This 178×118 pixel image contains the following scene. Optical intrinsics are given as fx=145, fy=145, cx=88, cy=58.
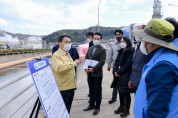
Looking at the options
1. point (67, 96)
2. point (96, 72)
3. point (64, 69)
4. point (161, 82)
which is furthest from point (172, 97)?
point (96, 72)

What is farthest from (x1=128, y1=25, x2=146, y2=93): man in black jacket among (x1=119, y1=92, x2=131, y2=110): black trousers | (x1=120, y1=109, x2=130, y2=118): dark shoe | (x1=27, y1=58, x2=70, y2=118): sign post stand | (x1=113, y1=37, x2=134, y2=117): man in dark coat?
(x1=27, y1=58, x2=70, y2=118): sign post stand

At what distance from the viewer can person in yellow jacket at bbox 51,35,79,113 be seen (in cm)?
Answer: 233

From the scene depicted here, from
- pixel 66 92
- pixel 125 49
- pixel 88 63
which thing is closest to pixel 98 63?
pixel 88 63

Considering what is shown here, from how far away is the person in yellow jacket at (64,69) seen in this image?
233 centimetres

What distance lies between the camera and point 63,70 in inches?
91.4

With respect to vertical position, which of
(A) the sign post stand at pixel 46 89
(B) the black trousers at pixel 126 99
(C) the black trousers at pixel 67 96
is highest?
(A) the sign post stand at pixel 46 89

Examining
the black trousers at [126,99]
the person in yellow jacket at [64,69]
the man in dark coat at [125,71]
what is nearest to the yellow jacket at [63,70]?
the person in yellow jacket at [64,69]

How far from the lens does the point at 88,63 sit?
362cm

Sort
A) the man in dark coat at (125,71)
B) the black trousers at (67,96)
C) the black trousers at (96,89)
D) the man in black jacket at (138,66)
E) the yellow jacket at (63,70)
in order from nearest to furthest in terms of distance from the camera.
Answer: the yellow jacket at (63,70)
the black trousers at (67,96)
the man in black jacket at (138,66)
the man in dark coat at (125,71)
the black trousers at (96,89)

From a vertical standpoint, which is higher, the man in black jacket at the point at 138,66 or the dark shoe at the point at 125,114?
the man in black jacket at the point at 138,66

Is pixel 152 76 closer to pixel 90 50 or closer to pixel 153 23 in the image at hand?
pixel 153 23

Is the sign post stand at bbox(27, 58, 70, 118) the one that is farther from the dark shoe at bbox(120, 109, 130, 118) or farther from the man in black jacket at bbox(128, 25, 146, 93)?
the dark shoe at bbox(120, 109, 130, 118)

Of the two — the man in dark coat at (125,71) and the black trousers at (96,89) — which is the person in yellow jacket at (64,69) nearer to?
the black trousers at (96,89)

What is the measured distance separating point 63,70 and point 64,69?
0.02 m
